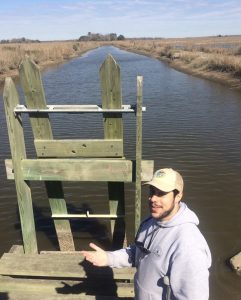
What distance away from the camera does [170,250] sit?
2404 millimetres

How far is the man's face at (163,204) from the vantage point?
245 cm

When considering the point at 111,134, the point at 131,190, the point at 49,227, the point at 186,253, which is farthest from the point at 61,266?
the point at 131,190

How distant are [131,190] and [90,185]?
1.06 metres

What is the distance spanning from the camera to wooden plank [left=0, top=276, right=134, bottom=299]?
4.36m

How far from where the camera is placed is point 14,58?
39.2 m

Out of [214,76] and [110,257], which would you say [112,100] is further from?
[214,76]

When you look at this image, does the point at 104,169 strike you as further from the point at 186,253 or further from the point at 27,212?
the point at 186,253

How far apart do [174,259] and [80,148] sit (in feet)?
8.59

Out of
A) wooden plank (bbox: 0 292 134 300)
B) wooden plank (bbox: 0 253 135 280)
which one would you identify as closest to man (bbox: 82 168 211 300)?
wooden plank (bbox: 0 292 134 300)

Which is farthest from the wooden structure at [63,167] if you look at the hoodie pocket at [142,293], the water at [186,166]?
the water at [186,166]

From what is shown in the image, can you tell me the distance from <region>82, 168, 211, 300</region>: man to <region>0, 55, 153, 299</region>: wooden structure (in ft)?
5.73

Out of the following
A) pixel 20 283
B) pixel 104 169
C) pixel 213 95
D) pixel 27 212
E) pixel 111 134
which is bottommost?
pixel 213 95

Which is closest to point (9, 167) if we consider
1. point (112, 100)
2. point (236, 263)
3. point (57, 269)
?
point (57, 269)

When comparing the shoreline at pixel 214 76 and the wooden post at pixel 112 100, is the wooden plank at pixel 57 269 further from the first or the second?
the shoreline at pixel 214 76
